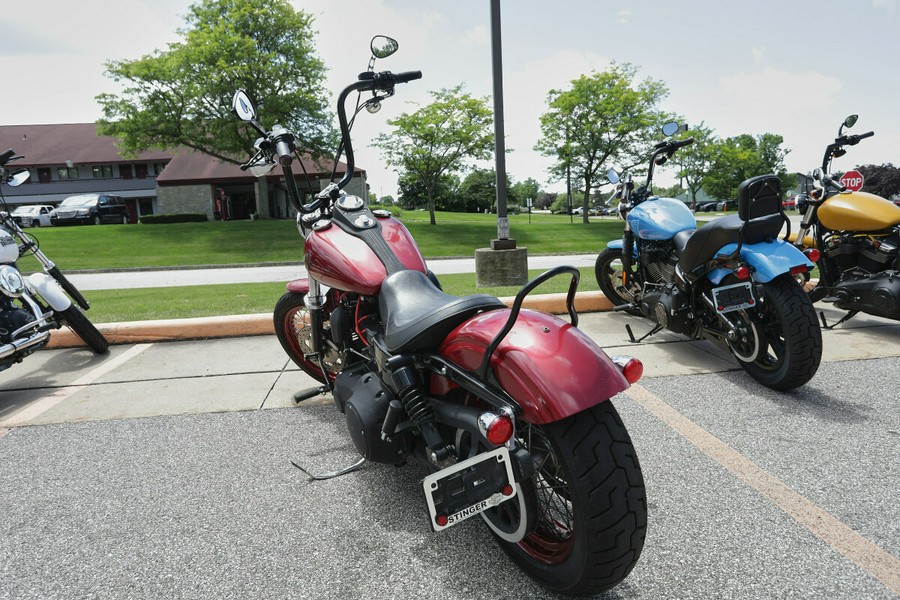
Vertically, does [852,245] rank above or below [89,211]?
below

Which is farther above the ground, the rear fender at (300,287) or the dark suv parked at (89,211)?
the dark suv parked at (89,211)

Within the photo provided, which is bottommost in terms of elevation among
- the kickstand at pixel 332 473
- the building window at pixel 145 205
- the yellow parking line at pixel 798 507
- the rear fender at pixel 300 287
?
the yellow parking line at pixel 798 507

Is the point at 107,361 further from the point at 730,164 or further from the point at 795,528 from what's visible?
the point at 730,164

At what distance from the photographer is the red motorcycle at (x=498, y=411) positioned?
1.48 meters

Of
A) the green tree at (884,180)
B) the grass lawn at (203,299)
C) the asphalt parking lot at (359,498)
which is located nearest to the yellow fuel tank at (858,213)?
the asphalt parking lot at (359,498)

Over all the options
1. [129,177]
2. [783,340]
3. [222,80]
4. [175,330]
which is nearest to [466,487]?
[783,340]

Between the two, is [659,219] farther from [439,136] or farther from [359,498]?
[439,136]

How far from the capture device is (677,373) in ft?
12.2

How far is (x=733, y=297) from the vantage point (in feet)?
11.1

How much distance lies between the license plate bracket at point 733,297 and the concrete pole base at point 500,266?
4.29 metres

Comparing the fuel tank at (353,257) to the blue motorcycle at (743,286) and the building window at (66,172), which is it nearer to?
the blue motorcycle at (743,286)

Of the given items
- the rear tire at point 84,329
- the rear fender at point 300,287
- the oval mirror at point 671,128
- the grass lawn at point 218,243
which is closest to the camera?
the rear fender at point 300,287

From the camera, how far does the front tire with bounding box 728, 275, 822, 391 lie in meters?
3.04

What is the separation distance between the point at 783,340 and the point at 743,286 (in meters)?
0.41
